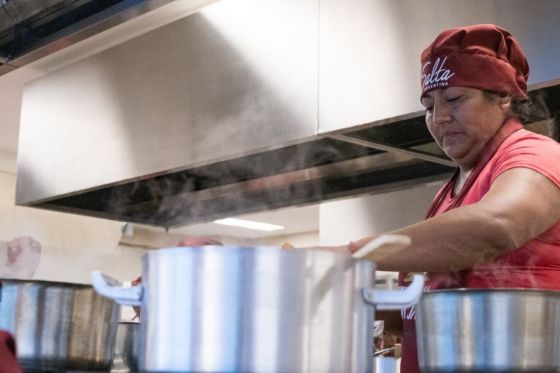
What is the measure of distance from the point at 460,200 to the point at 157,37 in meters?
1.76

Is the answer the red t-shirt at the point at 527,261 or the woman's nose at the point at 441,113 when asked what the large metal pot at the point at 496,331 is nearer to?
the red t-shirt at the point at 527,261

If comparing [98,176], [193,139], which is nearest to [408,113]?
[193,139]

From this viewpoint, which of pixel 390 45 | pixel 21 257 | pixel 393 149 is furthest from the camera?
pixel 21 257

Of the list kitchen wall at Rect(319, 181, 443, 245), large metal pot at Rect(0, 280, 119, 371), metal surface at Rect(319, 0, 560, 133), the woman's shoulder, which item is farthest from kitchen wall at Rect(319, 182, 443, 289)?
large metal pot at Rect(0, 280, 119, 371)

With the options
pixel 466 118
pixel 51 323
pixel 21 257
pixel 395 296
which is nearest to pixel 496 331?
pixel 395 296

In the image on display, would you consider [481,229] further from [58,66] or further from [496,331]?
[58,66]

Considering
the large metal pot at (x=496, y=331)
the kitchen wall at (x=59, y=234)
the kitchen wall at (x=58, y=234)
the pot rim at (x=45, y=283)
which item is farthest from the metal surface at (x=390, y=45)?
the kitchen wall at (x=59, y=234)

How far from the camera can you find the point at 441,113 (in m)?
1.50

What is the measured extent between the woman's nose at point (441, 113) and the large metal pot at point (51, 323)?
0.76 metres

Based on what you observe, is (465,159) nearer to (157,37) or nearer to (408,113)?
(408,113)

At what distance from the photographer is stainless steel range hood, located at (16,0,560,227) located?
84.6 inches

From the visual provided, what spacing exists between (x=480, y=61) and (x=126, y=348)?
0.77 metres

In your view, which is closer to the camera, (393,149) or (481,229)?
(481,229)

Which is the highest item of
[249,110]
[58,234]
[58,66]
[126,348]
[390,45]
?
[58,66]
